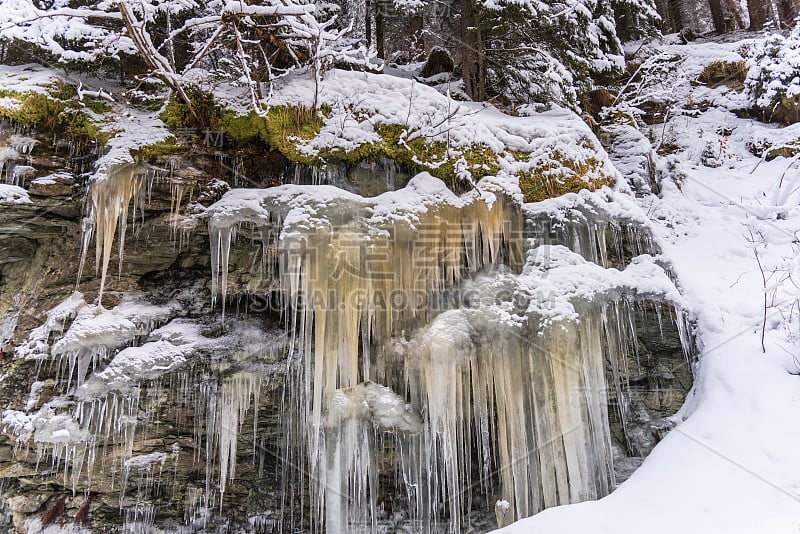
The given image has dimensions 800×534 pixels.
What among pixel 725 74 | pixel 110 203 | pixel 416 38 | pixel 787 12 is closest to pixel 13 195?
pixel 110 203

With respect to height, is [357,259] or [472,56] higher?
[472,56]

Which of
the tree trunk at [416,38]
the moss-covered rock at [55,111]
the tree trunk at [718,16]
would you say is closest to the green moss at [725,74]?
the tree trunk at [718,16]

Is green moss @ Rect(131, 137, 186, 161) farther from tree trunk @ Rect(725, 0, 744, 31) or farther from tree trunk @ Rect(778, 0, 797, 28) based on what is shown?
tree trunk @ Rect(725, 0, 744, 31)

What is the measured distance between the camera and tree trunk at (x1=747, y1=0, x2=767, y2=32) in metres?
11.8

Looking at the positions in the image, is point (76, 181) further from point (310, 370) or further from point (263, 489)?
point (263, 489)

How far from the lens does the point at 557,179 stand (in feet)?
18.3

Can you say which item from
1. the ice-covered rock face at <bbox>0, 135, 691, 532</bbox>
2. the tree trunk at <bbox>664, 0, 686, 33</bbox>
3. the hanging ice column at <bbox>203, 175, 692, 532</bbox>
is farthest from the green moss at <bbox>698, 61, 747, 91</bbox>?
the hanging ice column at <bbox>203, 175, 692, 532</bbox>

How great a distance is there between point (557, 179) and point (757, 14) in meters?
10.9

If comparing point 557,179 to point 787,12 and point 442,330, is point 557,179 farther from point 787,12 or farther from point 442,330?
point 787,12

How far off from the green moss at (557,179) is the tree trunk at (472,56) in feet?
6.33

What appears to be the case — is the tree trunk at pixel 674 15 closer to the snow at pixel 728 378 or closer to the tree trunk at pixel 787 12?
the tree trunk at pixel 787 12

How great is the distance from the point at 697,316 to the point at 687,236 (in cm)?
184

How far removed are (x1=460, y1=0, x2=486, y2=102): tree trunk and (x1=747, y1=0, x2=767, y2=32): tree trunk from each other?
9253 mm

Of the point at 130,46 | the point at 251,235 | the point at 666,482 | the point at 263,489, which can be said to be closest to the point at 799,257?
the point at 666,482
